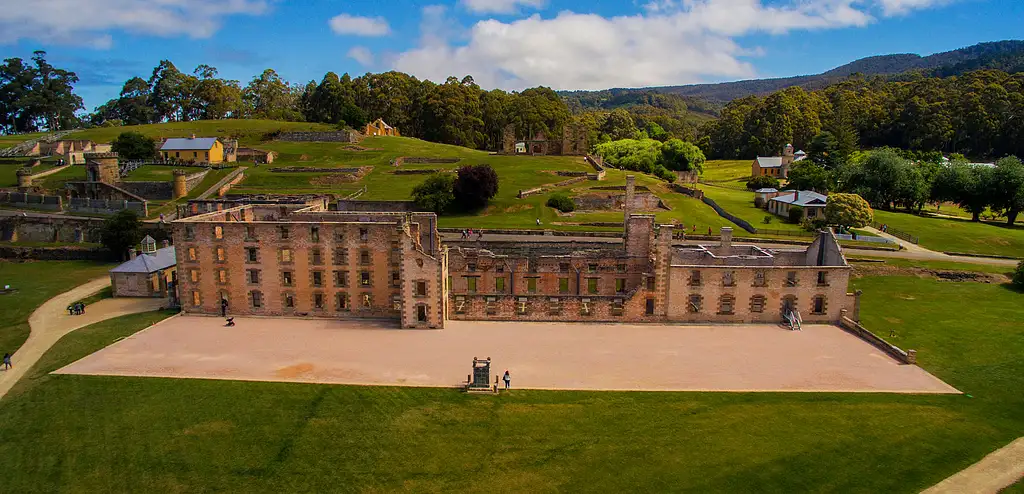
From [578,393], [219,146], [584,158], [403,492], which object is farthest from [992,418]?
[219,146]

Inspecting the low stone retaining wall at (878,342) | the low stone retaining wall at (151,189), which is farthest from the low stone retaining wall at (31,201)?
the low stone retaining wall at (878,342)

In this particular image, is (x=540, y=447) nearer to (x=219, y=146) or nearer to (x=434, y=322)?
(x=434, y=322)

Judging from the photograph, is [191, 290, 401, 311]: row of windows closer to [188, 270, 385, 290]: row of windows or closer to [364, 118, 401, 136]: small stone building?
[188, 270, 385, 290]: row of windows

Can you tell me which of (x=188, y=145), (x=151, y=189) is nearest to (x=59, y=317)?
(x=151, y=189)

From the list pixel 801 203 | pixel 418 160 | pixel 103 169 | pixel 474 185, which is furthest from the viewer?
pixel 418 160

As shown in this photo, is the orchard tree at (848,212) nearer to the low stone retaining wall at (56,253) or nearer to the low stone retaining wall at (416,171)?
the low stone retaining wall at (416,171)

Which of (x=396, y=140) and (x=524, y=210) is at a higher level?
(x=396, y=140)

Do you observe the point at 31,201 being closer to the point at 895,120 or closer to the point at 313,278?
the point at 313,278
